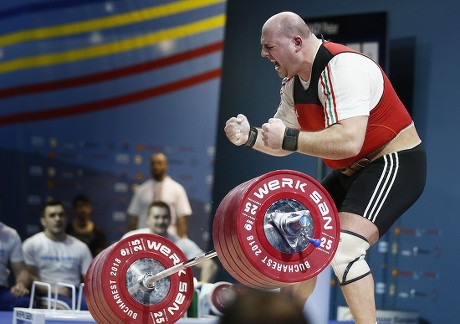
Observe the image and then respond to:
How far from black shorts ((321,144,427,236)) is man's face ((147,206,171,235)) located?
3961mm

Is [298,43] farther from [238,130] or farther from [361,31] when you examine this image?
[361,31]

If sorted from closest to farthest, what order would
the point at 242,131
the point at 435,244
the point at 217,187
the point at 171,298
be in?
1. the point at 242,131
2. the point at 171,298
3. the point at 435,244
4. the point at 217,187

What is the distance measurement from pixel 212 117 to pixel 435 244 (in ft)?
7.96

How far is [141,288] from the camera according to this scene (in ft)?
13.4

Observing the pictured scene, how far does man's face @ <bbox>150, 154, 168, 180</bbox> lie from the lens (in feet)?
27.6

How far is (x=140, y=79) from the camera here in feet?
27.9

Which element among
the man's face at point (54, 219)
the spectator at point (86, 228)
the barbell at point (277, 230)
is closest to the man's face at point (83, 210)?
the spectator at point (86, 228)

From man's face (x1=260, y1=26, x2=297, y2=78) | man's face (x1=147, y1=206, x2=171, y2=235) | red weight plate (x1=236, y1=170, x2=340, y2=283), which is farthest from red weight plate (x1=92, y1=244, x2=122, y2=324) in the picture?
man's face (x1=147, y1=206, x2=171, y2=235)

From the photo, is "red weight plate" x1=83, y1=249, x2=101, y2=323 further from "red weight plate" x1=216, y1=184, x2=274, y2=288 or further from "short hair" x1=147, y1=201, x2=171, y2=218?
"short hair" x1=147, y1=201, x2=171, y2=218

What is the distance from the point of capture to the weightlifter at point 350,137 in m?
3.46

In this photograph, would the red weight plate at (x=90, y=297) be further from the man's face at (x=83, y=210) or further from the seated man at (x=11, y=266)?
the man's face at (x=83, y=210)

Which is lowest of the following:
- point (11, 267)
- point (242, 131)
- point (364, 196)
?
point (11, 267)

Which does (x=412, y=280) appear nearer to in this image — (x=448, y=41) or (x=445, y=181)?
(x=445, y=181)

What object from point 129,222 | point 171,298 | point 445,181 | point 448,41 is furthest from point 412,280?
point 171,298
